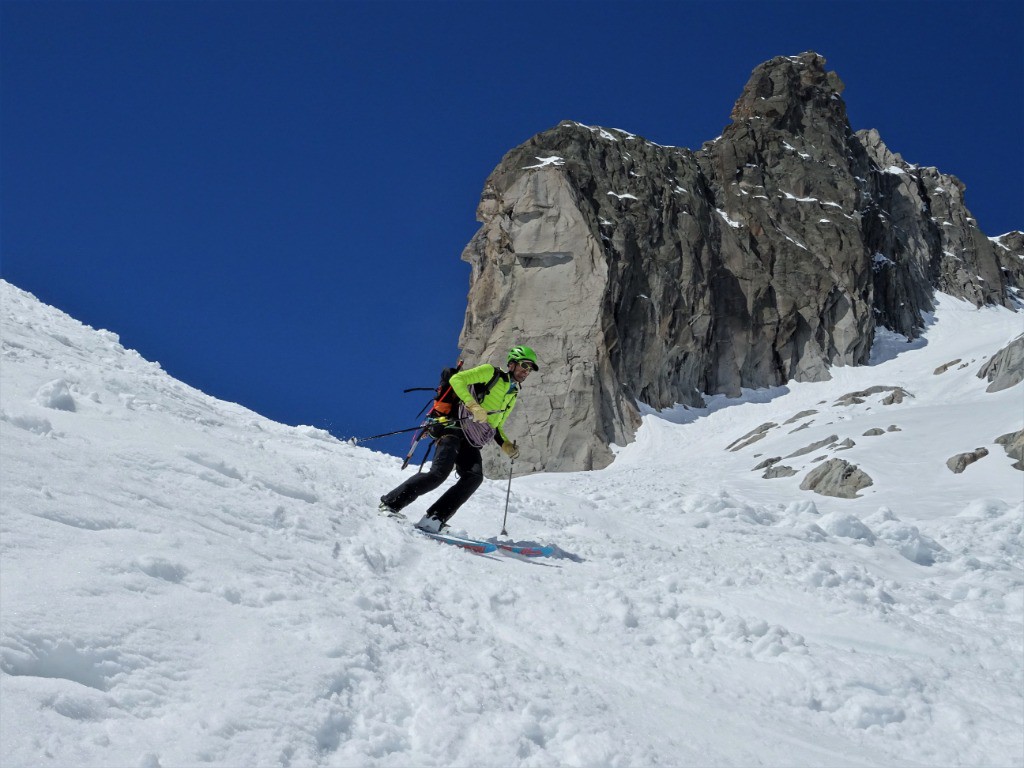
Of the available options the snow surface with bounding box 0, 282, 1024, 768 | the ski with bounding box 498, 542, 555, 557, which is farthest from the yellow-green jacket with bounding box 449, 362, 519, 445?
the ski with bounding box 498, 542, 555, 557

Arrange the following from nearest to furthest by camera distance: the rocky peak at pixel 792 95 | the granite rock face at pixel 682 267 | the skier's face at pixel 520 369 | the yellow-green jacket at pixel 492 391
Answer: the yellow-green jacket at pixel 492 391 < the skier's face at pixel 520 369 < the granite rock face at pixel 682 267 < the rocky peak at pixel 792 95

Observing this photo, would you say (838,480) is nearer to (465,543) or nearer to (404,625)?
(465,543)

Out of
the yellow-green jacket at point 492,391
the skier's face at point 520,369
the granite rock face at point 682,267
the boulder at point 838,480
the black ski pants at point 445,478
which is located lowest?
the black ski pants at point 445,478

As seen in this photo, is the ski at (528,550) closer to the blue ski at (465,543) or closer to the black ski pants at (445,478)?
the blue ski at (465,543)

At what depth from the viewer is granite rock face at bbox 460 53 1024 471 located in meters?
56.7

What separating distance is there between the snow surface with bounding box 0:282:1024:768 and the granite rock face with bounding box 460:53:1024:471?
43.2m

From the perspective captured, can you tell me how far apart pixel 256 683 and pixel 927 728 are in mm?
3992

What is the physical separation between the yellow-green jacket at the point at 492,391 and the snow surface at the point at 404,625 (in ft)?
4.08

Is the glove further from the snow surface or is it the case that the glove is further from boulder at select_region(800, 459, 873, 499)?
boulder at select_region(800, 459, 873, 499)

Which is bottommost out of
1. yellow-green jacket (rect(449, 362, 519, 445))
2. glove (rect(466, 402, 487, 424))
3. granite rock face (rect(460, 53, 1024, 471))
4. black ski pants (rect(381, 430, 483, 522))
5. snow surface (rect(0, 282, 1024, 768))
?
snow surface (rect(0, 282, 1024, 768))

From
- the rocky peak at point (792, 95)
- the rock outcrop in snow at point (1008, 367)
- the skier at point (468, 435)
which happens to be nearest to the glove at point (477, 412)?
the skier at point (468, 435)

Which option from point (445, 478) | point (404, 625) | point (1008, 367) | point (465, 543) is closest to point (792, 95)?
point (1008, 367)

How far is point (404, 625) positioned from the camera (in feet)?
15.6

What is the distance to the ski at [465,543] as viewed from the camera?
736 centimetres
